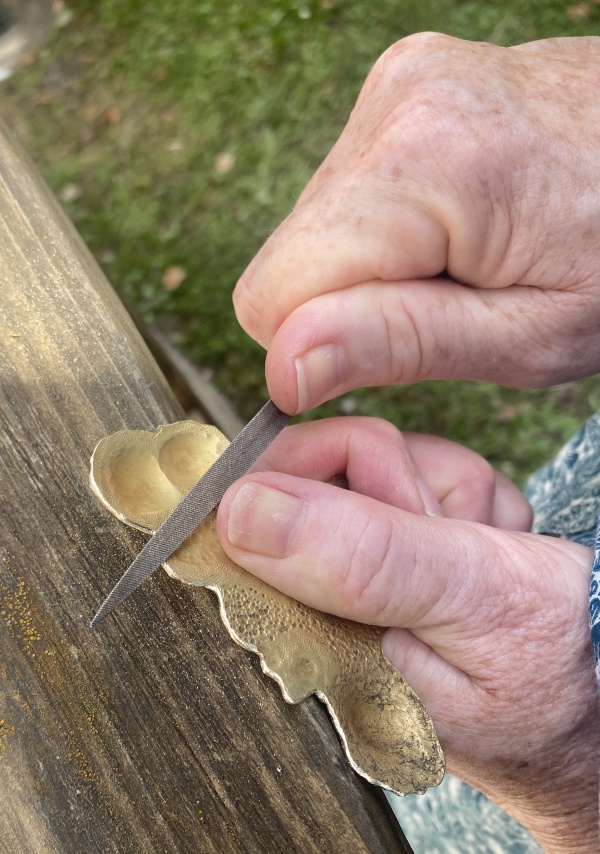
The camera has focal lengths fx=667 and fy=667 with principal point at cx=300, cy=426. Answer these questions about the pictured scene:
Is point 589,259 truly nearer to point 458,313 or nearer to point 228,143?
point 458,313

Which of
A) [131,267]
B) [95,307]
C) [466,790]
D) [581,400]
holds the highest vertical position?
[95,307]

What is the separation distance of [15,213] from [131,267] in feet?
6.41

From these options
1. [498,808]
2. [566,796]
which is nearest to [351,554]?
[566,796]

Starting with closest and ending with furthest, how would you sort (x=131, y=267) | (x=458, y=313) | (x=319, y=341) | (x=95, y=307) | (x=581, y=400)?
(x=95, y=307)
(x=319, y=341)
(x=458, y=313)
(x=581, y=400)
(x=131, y=267)

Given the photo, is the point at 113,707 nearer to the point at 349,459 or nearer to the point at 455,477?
the point at 349,459

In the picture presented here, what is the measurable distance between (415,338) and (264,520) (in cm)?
49

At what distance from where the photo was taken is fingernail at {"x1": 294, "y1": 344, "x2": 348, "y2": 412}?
1051 mm

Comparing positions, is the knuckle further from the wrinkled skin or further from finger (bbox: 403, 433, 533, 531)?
finger (bbox: 403, 433, 533, 531)

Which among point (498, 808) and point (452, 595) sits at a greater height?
point (452, 595)

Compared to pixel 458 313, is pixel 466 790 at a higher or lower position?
lower

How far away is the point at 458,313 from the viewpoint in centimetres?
117

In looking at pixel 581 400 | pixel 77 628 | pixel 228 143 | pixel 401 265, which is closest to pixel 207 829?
pixel 77 628

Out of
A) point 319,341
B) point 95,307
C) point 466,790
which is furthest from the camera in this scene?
point 466,790

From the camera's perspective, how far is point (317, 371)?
1064 millimetres
